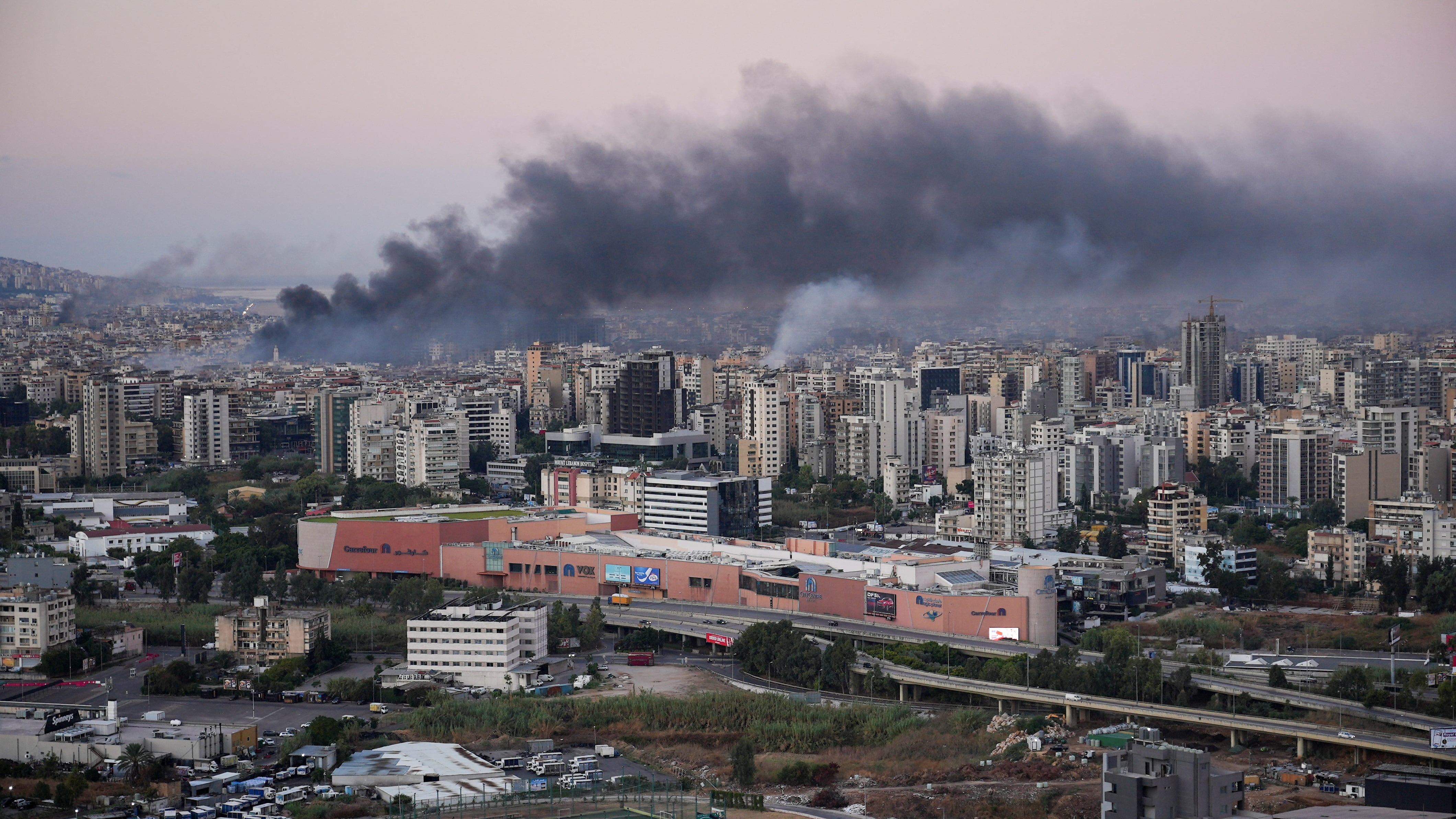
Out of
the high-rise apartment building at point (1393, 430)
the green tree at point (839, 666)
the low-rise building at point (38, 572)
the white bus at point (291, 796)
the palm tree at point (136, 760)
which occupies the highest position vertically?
the high-rise apartment building at point (1393, 430)

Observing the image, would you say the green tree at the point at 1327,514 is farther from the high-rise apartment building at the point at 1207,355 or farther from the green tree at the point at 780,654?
the high-rise apartment building at the point at 1207,355

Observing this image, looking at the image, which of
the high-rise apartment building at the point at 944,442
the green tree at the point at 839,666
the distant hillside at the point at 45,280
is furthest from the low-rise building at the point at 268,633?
the distant hillside at the point at 45,280

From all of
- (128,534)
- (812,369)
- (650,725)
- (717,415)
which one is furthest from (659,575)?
(812,369)

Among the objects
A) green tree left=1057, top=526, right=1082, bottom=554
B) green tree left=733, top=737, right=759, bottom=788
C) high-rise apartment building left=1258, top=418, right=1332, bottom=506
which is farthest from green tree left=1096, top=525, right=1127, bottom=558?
green tree left=733, top=737, right=759, bottom=788

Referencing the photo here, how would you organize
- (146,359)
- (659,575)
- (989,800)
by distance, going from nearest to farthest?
(989,800), (659,575), (146,359)

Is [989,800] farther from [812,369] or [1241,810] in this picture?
[812,369]

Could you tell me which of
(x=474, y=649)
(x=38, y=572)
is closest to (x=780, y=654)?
(x=474, y=649)
